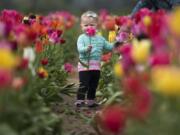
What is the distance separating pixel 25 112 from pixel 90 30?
3.15 meters

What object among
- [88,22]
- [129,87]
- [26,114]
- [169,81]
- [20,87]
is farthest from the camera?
[88,22]

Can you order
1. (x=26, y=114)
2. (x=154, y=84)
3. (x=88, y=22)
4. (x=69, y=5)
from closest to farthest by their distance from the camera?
1. (x=154, y=84)
2. (x=26, y=114)
3. (x=88, y=22)
4. (x=69, y=5)

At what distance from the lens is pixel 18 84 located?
342 centimetres

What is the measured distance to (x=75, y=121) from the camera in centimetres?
579

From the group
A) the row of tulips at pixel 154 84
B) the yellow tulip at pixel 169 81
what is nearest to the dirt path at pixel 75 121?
the row of tulips at pixel 154 84

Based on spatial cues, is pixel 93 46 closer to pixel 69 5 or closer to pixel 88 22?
pixel 88 22

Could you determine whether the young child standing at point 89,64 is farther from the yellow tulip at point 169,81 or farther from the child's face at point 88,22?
the yellow tulip at point 169,81

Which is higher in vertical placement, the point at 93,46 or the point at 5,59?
the point at 5,59

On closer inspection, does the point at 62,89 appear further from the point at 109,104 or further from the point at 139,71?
the point at 139,71

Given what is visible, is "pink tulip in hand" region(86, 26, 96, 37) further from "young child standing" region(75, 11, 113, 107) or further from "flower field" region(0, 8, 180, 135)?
"flower field" region(0, 8, 180, 135)

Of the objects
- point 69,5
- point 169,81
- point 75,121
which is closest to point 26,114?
point 169,81

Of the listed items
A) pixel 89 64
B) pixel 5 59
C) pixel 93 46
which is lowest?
pixel 89 64

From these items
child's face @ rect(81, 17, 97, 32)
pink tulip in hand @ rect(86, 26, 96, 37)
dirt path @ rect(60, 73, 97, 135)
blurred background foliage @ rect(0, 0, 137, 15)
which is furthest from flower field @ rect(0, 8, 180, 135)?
blurred background foliage @ rect(0, 0, 137, 15)

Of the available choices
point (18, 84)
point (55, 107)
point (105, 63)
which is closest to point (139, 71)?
point (18, 84)
